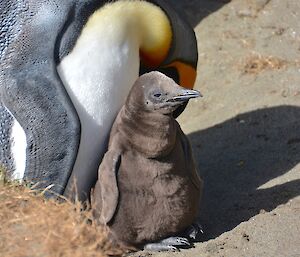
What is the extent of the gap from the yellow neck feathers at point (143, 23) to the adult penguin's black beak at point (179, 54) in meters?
0.03

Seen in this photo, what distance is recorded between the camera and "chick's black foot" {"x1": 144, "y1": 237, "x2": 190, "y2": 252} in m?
3.34

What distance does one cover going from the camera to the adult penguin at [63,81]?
329cm

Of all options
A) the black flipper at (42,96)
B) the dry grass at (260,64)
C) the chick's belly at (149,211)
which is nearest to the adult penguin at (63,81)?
the black flipper at (42,96)

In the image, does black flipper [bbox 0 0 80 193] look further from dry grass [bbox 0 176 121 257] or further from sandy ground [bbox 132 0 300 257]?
sandy ground [bbox 132 0 300 257]

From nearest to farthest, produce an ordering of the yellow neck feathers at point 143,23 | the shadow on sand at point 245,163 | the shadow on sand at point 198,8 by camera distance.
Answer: the yellow neck feathers at point 143,23, the shadow on sand at point 245,163, the shadow on sand at point 198,8

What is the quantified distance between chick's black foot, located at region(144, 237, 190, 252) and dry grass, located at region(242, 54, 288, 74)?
1851mm

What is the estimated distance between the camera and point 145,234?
3.32 meters

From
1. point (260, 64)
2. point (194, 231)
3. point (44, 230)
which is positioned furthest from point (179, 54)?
point (260, 64)

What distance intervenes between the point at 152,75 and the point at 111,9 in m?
0.32

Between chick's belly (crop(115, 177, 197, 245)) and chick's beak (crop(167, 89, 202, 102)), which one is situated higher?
chick's beak (crop(167, 89, 202, 102))

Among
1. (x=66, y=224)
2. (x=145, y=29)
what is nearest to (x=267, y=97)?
(x=145, y=29)

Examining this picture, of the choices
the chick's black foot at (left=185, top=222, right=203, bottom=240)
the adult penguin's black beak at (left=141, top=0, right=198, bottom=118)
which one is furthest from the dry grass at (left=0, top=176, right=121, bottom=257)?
the adult penguin's black beak at (left=141, top=0, right=198, bottom=118)

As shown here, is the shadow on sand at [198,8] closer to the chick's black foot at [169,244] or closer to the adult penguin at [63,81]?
the adult penguin at [63,81]

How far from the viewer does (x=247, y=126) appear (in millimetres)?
4492
